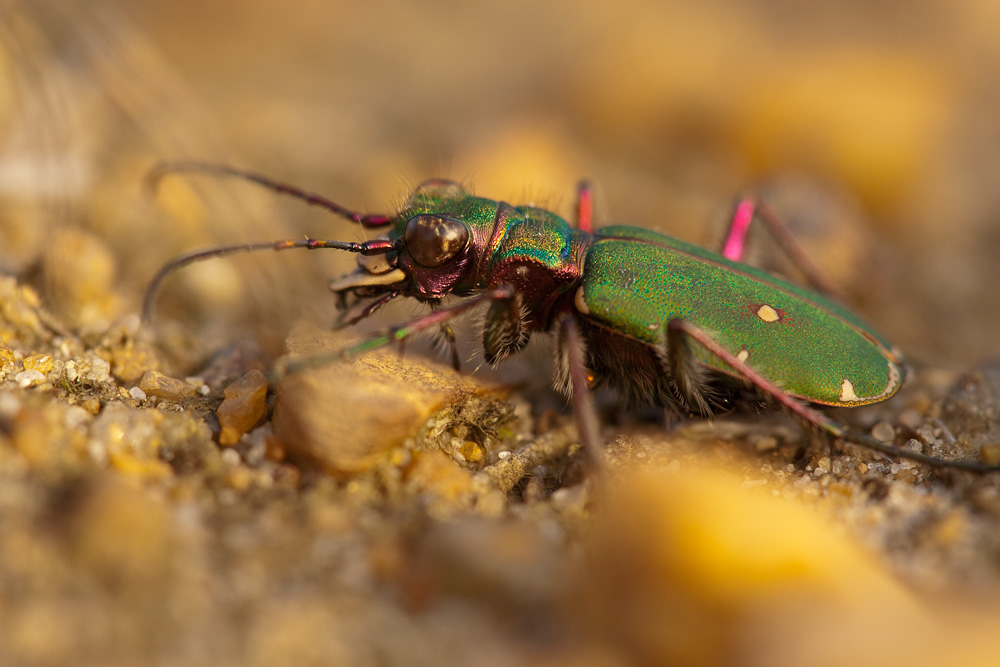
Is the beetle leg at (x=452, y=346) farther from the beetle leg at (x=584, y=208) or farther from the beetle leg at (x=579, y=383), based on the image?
the beetle leg at (x=584, y=208)

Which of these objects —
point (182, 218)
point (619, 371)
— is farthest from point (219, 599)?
point (182, 218)

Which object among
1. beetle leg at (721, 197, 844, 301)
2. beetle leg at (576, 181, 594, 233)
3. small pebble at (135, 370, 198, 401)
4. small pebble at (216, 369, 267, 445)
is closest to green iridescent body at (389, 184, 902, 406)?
beetle leg at (576, 181, 594, 233)

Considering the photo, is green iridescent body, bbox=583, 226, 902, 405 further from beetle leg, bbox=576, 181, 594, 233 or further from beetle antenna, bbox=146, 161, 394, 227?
beetle antenna, bbox=146, 161, 394, 227

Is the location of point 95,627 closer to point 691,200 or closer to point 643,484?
point 643,484

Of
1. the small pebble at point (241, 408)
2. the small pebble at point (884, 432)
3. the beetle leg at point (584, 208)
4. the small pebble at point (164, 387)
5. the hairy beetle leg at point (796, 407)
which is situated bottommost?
the small pebble at point (164, 387)

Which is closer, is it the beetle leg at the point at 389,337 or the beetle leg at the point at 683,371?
the beetle leg at the point at 389,337

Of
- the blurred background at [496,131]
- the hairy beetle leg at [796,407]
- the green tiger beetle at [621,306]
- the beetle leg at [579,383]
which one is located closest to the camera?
the beetle leg at [579,383]

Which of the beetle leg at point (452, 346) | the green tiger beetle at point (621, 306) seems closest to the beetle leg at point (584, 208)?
the green tiger beetle at point (621, 306)
